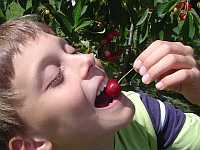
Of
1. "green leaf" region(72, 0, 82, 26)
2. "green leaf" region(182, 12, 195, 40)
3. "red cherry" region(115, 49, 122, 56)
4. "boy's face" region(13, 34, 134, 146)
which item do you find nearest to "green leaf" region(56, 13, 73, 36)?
"green leaf" region(72, 0, 82, 26)

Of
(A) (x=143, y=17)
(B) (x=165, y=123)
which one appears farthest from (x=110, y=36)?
(B) (x=165, y=123)

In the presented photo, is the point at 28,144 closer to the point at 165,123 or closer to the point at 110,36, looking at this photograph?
the point at 165,123

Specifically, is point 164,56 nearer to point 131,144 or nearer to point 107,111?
point 107,111

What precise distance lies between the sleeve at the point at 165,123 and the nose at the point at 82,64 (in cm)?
36

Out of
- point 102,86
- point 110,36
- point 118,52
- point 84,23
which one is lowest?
point 118,52

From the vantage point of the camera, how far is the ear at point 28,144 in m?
1.10

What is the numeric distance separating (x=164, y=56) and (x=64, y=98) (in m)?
0.32

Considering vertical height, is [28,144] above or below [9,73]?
below

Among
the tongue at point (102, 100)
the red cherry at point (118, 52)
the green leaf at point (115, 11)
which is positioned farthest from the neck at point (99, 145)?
the red cherry at point (118, 52)

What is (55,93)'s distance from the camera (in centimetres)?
102

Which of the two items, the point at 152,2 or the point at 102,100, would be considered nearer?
the point at 102,100

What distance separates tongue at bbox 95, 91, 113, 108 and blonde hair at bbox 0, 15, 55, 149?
0.74 feet

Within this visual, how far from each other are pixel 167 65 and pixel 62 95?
31 cm

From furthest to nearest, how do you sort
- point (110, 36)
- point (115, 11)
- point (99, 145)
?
point (110, 36), point (115, 11), point (99, 145)
